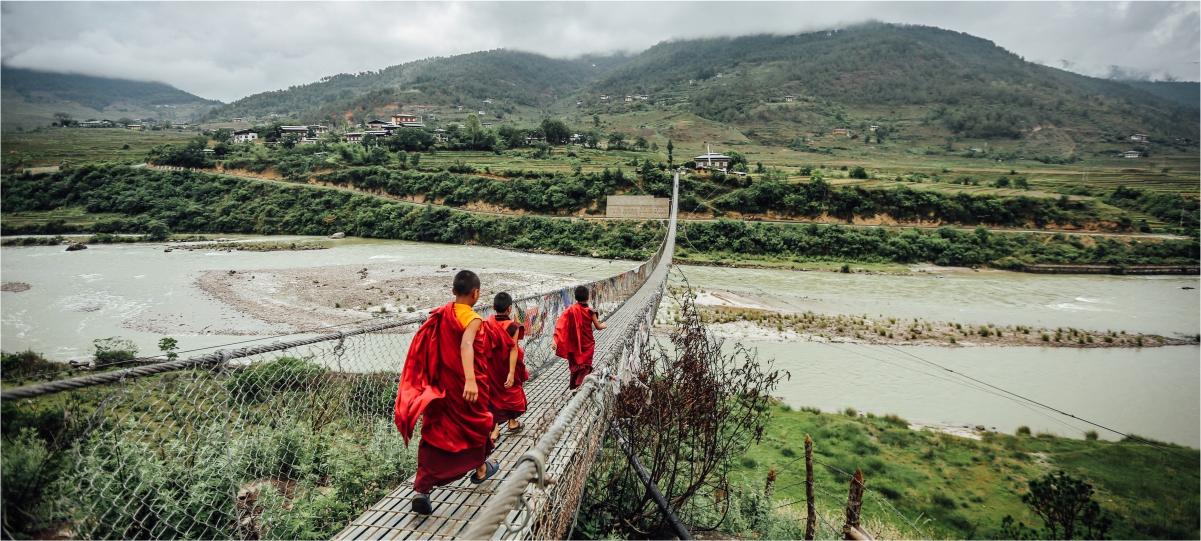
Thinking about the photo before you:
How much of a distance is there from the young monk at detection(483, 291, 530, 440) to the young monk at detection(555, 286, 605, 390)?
3.37 ft

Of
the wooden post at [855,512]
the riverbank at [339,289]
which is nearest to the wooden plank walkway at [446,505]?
the wooden post at [855,512]

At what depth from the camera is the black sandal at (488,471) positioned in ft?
9.77

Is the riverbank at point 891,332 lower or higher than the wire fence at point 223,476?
lower

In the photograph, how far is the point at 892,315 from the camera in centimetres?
1688

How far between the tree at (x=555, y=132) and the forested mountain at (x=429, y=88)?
6099 cm

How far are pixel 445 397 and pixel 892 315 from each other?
17977 millimetres

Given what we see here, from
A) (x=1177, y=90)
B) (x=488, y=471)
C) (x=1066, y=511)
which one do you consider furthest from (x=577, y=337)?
(x=1177, y=90)

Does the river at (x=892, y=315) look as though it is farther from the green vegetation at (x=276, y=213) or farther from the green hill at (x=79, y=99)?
the green hill at (x=79, y=99)

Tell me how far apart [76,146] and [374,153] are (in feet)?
117

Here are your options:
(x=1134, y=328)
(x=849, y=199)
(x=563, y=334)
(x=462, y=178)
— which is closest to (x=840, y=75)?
(x=849, y=199)

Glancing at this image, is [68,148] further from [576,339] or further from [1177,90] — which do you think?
[1177,90]

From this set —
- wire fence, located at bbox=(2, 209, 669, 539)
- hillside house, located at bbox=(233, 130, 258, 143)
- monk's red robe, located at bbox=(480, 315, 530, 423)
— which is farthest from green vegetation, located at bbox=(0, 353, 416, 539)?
hillside house, located at bbox=(233, 130, 258, 143)

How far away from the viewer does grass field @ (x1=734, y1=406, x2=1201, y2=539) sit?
6156 mm

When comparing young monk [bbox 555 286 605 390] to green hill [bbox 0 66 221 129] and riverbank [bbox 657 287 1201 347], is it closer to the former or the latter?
riverbank [bbox 657 287 1201 347]
